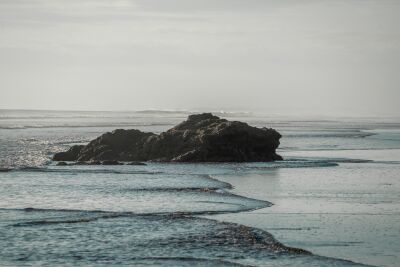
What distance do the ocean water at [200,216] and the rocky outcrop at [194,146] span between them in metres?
6.59

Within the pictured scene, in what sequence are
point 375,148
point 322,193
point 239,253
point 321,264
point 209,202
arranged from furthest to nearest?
point 375,148, point 322,193, point 209,202, point 239,253, point 321,264

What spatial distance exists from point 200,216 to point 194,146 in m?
27.0

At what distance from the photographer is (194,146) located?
5250cm

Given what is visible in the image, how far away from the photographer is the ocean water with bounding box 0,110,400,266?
19.0 metres

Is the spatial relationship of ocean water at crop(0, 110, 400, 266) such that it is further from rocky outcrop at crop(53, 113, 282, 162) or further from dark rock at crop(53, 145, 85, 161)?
dark rock at crop(53, 145, 85, 161)

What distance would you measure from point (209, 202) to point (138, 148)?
25758 mm

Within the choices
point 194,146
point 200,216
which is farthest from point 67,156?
point 200,216

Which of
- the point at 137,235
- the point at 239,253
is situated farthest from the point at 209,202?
the point at 239,253

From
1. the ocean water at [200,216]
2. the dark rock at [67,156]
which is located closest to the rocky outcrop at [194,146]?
the dark rock at [67,156]

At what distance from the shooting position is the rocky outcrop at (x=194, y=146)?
5150 cm

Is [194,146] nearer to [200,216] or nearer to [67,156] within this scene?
[67,156]

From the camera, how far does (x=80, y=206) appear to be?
27.8 meters

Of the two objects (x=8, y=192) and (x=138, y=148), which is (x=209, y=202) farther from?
(x=138, y=148)

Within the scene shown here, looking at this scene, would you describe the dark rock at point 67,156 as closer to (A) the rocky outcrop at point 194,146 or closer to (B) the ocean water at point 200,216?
(A) the rocky outcrop at point 194,146
